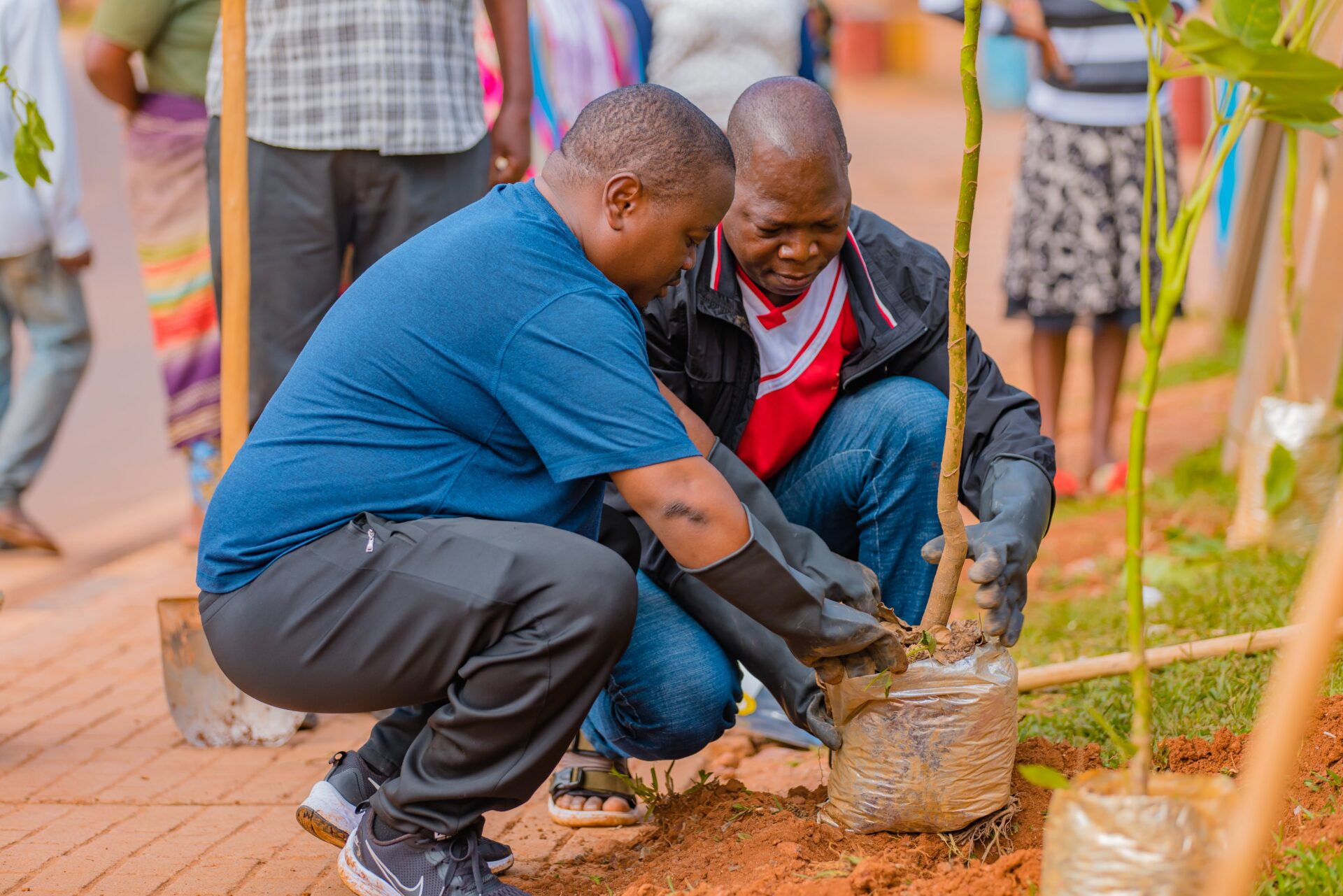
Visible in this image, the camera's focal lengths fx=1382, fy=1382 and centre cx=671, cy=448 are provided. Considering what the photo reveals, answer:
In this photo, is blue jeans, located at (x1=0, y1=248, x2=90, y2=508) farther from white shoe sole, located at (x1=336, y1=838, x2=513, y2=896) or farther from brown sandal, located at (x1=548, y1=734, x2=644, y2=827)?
white shoe sole, located at (x1=336, y1=838, x2=513, y2=896)

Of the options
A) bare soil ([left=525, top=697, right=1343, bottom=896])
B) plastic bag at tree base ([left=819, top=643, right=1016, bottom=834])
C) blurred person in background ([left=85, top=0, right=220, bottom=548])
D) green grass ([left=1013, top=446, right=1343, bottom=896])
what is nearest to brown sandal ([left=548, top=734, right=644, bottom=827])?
bare soil ([left=525, top=697, right=1343, bottom=896])

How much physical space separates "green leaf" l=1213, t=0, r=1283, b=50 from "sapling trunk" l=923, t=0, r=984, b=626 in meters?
0.33

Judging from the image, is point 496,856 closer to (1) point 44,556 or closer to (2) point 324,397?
(2) point 324,397

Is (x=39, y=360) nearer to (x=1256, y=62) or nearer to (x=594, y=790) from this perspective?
(x=594, y=790)

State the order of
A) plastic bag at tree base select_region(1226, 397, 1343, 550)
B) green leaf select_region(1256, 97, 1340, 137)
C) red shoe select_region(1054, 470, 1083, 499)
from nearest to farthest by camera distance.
Result: green leaf select_region(1256, 97, 1340, 137)
plastic bag at tree base select_region(1226, 397, 1343, 550)
red shoe select_region(1054, 470, 1083, 499)

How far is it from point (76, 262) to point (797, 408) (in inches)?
118

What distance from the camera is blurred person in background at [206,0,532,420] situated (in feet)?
11.4

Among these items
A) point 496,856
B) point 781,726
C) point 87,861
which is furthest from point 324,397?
point 781,726

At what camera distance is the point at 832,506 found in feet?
9.36

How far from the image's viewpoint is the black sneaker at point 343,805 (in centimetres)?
248

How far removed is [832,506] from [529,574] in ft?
2.93

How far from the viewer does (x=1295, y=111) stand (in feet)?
5.97

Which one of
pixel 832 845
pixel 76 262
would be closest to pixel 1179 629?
pixel 832 845

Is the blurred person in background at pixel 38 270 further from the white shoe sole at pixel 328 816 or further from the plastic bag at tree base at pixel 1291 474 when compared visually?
the plastic bag at tree base at pixel 1291 474
